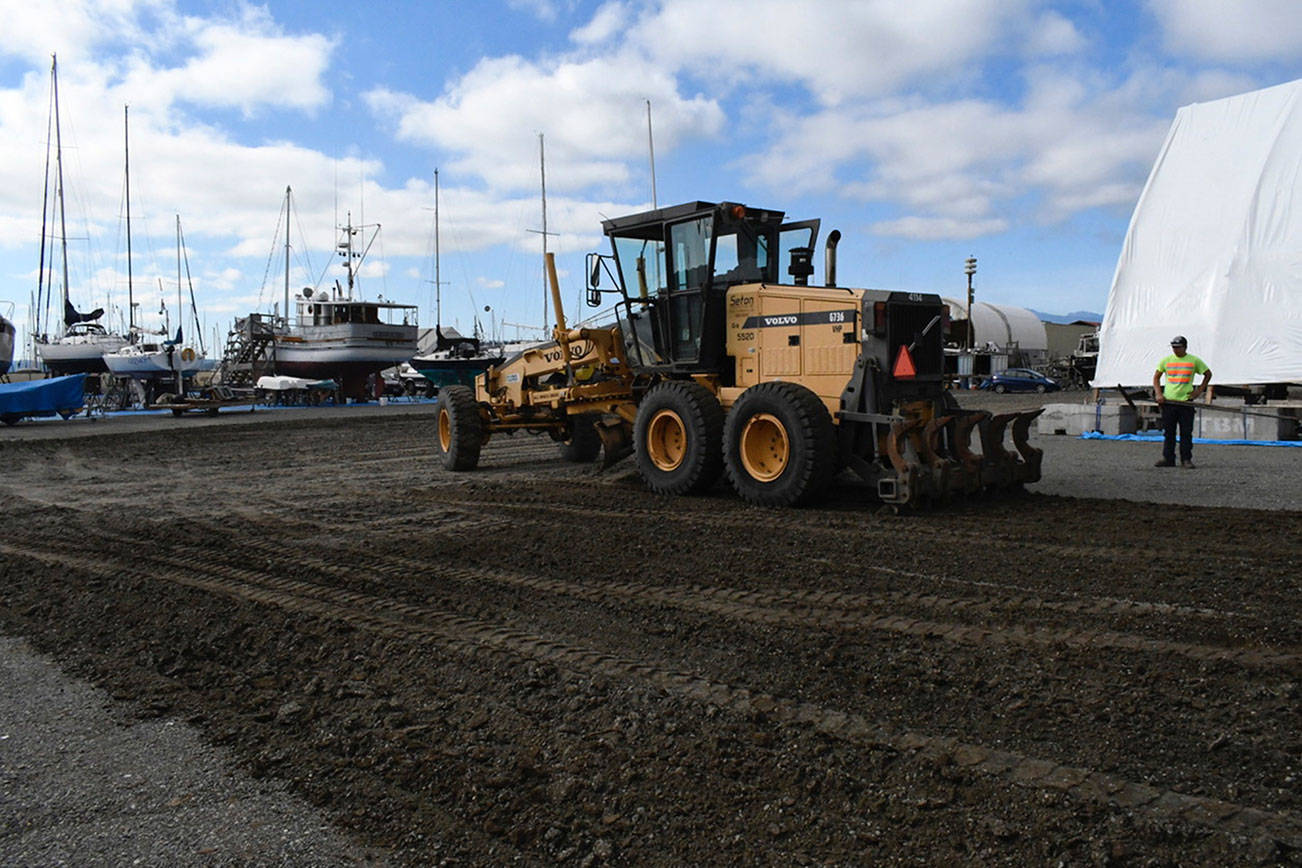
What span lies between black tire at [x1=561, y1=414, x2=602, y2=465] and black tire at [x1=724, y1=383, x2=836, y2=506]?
411 centimetres

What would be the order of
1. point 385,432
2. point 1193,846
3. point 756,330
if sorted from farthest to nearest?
point 385,432, point 756,330, point 1193,846

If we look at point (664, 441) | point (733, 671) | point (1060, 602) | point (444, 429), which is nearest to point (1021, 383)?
point (444, 429)

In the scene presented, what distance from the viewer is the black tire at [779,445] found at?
8.27m

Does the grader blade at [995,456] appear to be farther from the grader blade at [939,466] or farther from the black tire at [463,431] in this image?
the black tire at [463,431]

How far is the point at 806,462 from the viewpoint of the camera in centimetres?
827

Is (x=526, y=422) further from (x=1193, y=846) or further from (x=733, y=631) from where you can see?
(x=1193, y=846)

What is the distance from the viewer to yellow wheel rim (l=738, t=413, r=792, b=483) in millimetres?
8750

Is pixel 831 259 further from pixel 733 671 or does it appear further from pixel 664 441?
pixel 733 671

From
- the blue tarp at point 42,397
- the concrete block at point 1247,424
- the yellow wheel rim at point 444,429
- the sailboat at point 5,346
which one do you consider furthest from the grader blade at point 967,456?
the sailboat at point 5,346

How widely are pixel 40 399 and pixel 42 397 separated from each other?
0.07 metres

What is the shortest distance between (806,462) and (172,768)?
5.76m

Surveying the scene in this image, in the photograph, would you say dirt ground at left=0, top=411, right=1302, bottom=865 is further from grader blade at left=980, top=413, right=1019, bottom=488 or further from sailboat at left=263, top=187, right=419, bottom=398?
sailboat at left=263, top=187, right=419, bottom=398

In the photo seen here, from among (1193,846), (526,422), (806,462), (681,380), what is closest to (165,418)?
(526,422)

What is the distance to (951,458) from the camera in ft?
28.1
